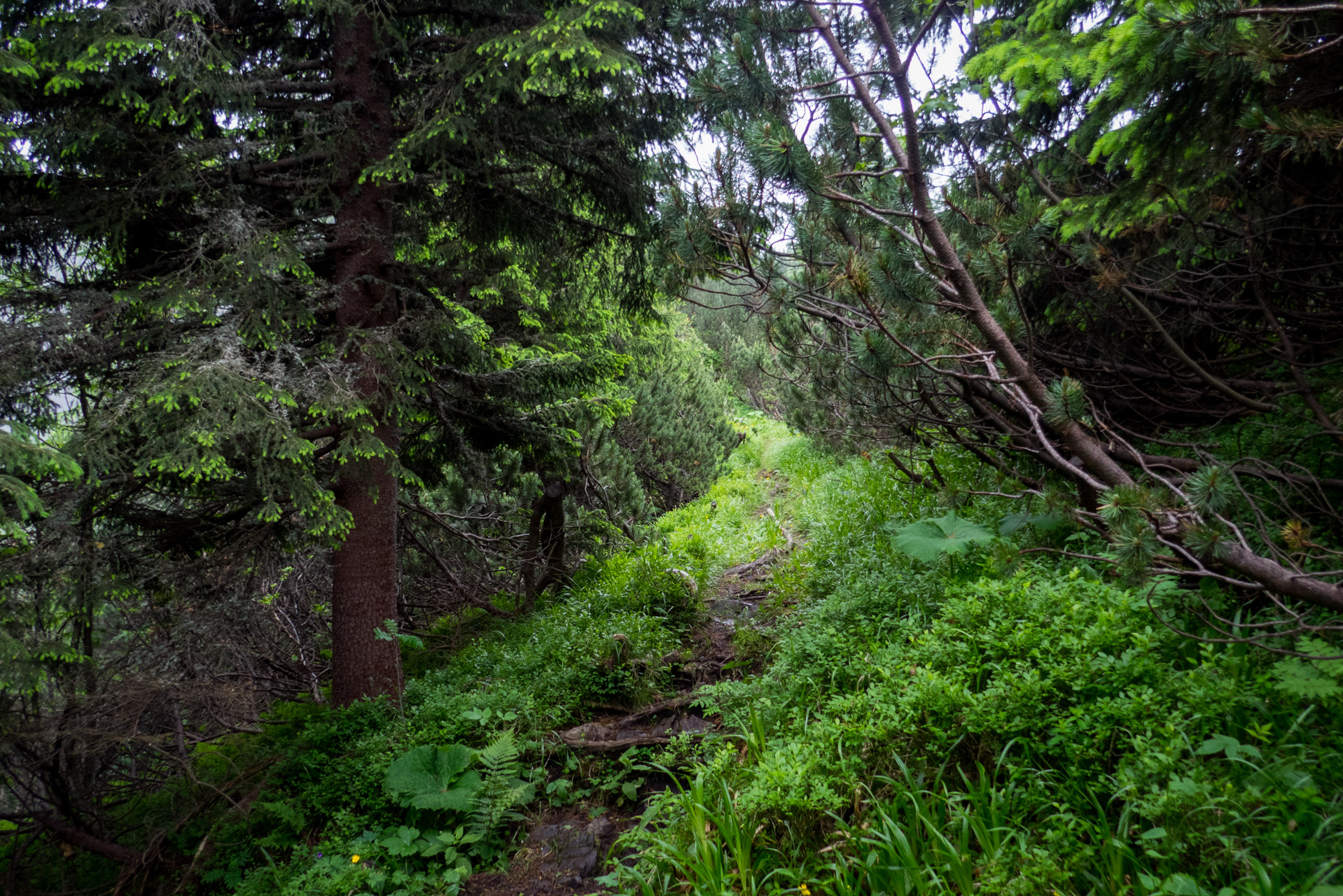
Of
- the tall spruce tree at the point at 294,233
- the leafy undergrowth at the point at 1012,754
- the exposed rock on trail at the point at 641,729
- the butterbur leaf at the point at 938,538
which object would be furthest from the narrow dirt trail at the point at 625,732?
the tall spruce tree at the point at 294,233

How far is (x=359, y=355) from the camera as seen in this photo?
15.5 ft

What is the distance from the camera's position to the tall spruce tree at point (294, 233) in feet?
11.7

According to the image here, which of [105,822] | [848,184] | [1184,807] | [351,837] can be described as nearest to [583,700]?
[351,837]

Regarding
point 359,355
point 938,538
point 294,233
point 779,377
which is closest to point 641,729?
→ point 938,538

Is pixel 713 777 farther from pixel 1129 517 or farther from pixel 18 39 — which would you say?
pixel 18 39

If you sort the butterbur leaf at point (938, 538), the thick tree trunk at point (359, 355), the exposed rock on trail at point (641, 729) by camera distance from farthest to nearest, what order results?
the thick tree trunk at point (359, 355), the exposed rock on trail at point (641, 729), the butterbur leaf at point (938, 538)

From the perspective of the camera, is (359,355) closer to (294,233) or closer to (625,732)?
(294,233)

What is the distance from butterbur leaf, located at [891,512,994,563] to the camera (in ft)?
12.9

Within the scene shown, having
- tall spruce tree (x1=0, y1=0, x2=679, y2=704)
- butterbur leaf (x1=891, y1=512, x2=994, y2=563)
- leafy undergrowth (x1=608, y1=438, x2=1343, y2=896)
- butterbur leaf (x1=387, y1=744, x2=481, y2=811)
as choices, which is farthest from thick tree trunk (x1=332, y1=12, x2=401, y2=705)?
butterbur leaf (x1=891, y1=512, x2=994, y2=563)

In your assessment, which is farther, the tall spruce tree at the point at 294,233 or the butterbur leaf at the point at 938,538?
the butterbur leaf at the point at 938,538

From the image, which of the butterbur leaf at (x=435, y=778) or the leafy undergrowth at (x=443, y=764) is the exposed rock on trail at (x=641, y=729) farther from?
the butterbur leaf at (x=435, y=778)

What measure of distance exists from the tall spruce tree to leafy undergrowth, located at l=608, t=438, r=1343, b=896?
3.06 meters

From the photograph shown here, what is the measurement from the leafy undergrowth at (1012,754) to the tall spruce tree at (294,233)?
120 inches

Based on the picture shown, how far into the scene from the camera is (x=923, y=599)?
13.1ft
